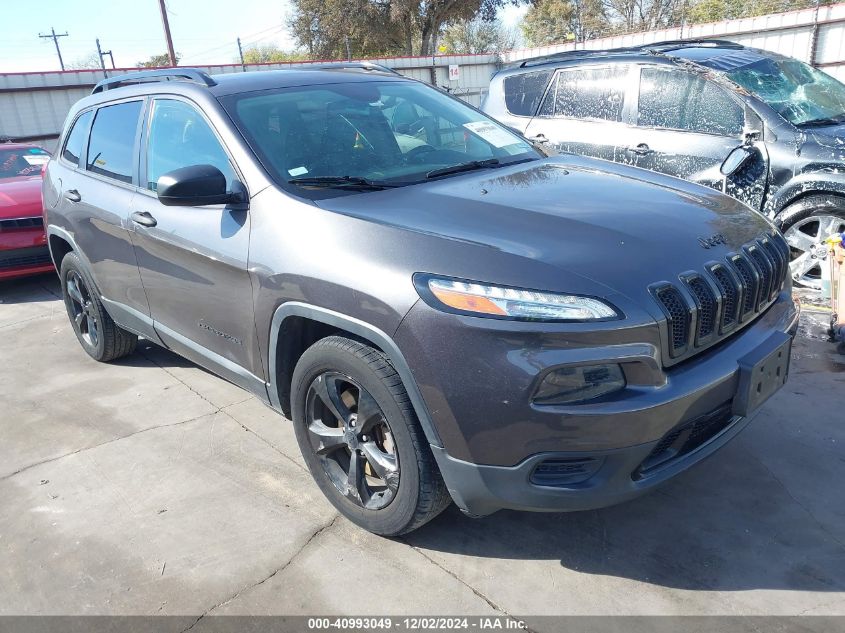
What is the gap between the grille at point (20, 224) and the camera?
6711mm

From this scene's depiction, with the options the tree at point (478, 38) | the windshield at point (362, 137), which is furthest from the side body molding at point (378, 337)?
the tree at point (478, 38)

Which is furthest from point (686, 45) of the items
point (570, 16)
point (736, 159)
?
point (570, 16)

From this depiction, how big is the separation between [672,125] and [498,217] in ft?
11.6

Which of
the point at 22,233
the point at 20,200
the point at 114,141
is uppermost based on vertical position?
the point at 114,141

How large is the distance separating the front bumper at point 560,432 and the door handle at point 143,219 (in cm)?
185

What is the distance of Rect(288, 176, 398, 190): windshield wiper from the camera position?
2.84 meters

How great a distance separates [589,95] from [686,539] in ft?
14.2

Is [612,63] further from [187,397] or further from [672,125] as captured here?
[187,397]

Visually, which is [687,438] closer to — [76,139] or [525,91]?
[76,139]

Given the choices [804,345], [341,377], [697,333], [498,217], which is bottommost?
[804,345]

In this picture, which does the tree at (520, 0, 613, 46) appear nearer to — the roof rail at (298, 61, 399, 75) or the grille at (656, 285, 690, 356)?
the roof rail at (298, 61, 399, 75)

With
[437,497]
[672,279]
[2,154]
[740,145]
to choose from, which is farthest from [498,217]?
[2,154]

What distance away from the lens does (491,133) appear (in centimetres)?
366

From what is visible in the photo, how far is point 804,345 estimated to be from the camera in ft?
14.3
